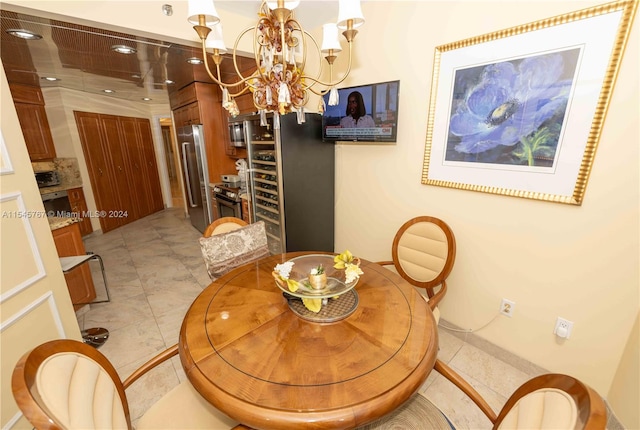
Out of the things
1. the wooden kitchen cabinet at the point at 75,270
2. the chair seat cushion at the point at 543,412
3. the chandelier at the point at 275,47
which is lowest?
the wooden kitchen cabinet at the point at 75,270

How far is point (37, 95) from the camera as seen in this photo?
3580mm

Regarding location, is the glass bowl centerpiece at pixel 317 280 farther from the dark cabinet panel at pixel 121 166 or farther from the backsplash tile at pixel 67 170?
the dark cabinet panel at pixel 121 166

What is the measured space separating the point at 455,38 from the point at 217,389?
2229 millimetres

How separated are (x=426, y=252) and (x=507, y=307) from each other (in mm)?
641

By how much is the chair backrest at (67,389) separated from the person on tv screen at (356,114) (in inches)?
84.0

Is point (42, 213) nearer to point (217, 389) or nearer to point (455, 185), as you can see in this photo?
point (217, 389)

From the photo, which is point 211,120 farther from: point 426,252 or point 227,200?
point 426,252

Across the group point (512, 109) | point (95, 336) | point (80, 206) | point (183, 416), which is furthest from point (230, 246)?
point (80, 206)

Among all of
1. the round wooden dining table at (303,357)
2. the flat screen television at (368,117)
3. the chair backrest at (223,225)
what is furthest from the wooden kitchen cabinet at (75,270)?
the flat screen television at (368,117)

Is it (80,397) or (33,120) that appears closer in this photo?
(80,397)

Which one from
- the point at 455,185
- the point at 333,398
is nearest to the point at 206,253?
the point at 333,398

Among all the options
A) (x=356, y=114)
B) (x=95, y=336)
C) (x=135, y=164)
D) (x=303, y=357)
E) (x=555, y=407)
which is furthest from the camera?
(x=135, y=164)

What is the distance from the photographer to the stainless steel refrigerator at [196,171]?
12.8ft

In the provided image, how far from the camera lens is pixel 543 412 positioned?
69cm
